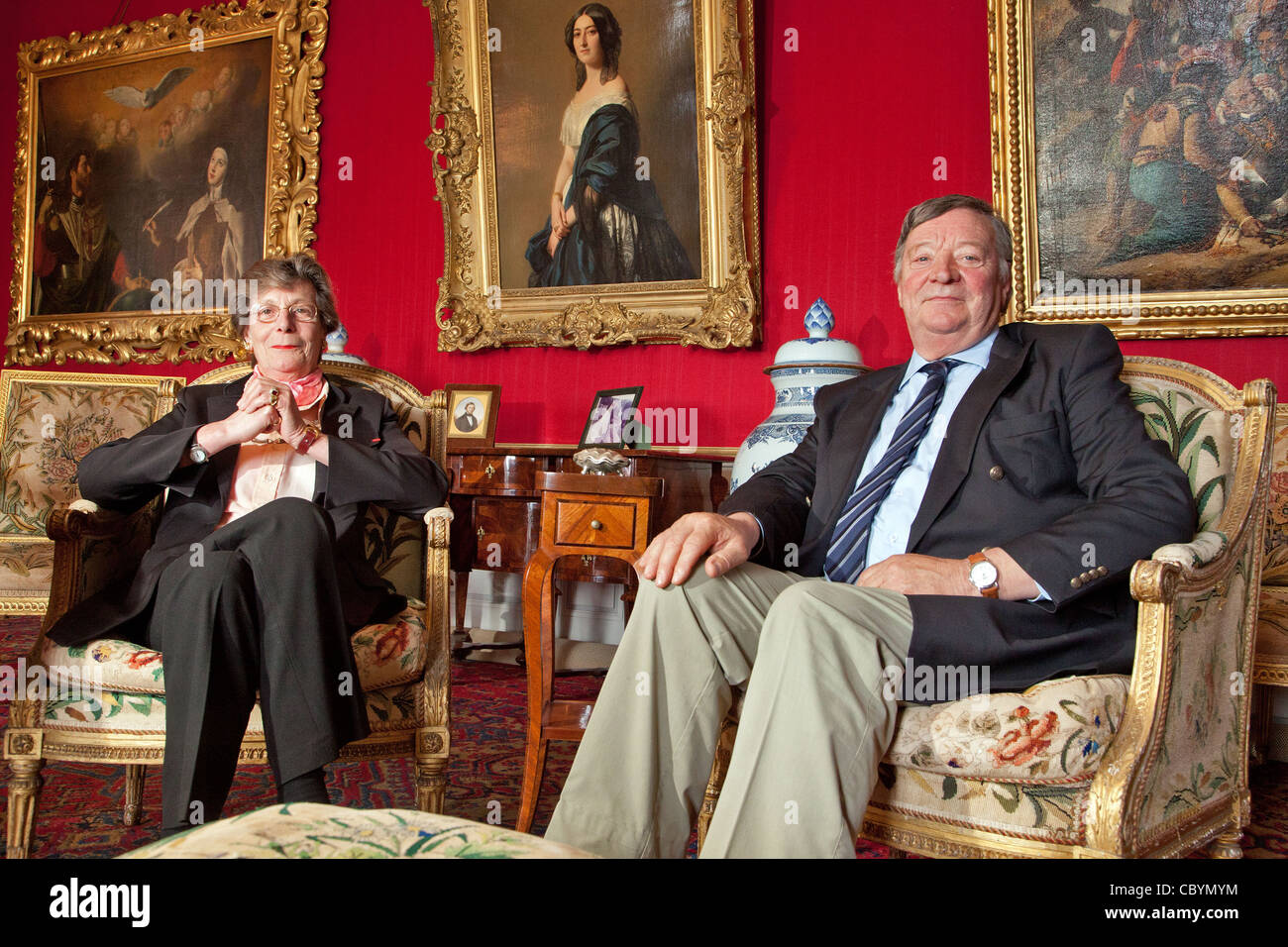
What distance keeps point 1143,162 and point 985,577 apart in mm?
2683

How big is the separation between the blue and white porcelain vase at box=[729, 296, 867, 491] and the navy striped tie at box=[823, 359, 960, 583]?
1106 mm

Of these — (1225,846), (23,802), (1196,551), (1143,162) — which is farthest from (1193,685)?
(1143,162)

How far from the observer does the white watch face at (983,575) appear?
1.92 metres

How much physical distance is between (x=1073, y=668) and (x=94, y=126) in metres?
6.97

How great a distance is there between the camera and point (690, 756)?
1.88 metres

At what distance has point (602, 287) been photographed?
5.09 meters

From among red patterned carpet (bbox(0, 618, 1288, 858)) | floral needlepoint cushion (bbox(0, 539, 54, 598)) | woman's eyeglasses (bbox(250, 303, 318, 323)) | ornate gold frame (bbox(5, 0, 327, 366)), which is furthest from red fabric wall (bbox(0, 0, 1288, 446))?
woman's eyeglasses (bbox(250, 303, 318, 323))

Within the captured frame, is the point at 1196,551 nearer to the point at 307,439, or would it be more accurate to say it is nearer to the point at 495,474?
the point at 307,439

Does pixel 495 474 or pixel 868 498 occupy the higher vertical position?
pixel 495 474

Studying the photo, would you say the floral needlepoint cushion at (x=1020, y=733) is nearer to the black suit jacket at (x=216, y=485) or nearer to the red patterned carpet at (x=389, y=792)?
the red patterned carpet at (x=389, y=792)

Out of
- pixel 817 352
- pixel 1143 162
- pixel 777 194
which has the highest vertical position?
pixel 777 194
